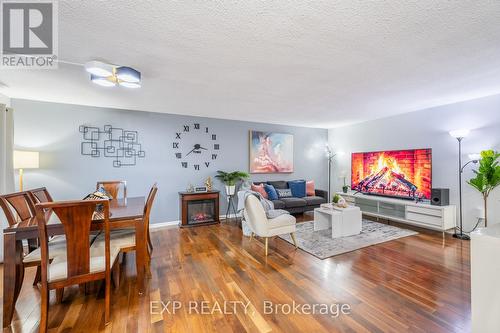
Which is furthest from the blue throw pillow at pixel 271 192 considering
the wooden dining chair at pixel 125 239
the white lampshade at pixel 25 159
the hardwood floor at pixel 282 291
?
the white lampshade at pixel 25 159

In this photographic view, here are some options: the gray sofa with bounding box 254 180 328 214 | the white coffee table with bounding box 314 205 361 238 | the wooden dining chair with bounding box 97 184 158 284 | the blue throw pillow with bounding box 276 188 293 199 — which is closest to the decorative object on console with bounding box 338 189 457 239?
the gray sofa with bounding box 254 180 328 214

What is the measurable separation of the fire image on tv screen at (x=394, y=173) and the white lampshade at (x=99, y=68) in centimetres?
533

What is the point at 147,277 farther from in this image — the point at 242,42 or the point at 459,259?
the point at 459,259

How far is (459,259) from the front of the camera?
108 inches

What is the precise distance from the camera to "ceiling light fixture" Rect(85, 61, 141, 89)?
2.09 metres

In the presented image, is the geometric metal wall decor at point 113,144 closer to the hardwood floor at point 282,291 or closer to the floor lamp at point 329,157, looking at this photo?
the hardwood floor at point 282,291

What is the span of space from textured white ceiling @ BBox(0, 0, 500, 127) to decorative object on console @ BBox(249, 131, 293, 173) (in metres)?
2.01

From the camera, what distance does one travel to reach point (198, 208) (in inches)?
178

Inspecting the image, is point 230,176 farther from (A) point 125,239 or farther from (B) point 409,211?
(B) point 409,211

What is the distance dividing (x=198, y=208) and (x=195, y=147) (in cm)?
139

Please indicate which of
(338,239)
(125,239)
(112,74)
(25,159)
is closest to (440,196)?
(338,239)

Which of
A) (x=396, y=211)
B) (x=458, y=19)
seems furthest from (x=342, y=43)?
(x=396, y=211)

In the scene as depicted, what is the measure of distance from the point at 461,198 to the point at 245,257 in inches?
157

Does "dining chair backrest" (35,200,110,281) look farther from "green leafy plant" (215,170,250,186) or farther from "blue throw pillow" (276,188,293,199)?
"blue throw pillow" (276,188,293,199)
